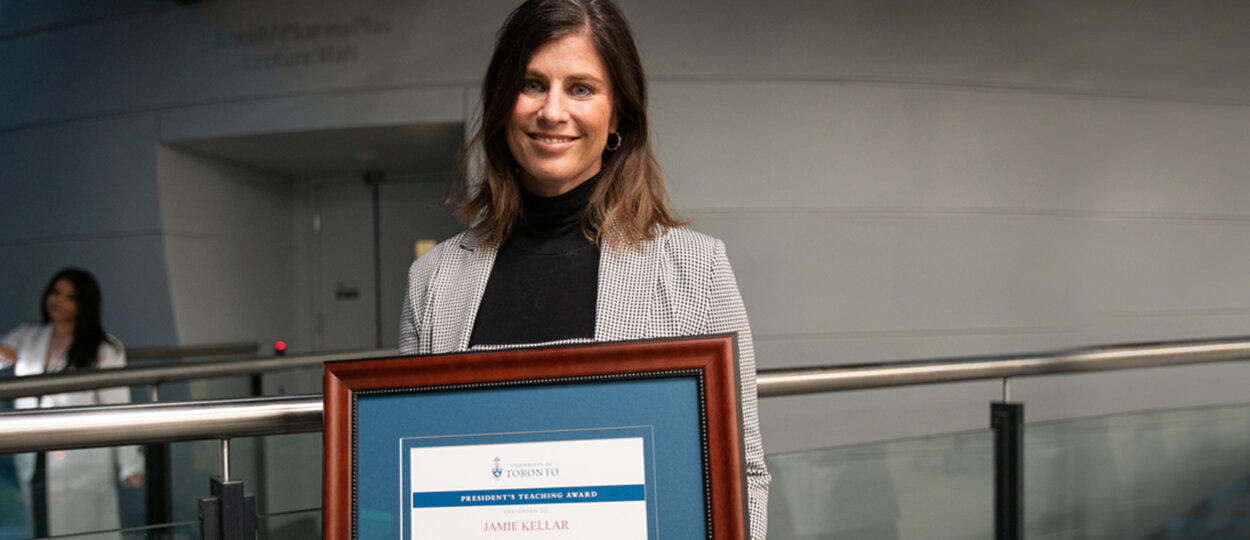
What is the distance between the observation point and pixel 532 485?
0.98m

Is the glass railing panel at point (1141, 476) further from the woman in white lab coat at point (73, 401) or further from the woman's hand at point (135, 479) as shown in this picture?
the woman's hand at point (135, 479)

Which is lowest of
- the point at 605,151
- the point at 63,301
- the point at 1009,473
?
the point at 1009,473

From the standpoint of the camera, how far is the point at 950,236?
5867 millimetres

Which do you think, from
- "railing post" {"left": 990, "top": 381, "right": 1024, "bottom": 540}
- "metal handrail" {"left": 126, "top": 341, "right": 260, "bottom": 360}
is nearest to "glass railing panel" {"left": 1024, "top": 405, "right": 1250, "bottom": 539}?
"railing post" {"left": 990, "top": 381, "right": 1024, "bottom": 540}

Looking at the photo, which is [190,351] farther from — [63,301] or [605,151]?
[605,151]

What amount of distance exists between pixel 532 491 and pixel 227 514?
0.58 metres

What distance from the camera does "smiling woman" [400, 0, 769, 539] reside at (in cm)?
117

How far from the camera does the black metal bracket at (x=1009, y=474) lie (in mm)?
2295

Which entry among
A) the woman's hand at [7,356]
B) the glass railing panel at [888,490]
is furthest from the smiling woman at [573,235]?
the woman's hand at [7,356]

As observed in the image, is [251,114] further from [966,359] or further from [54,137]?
[966,359]

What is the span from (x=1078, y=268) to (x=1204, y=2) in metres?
2.37

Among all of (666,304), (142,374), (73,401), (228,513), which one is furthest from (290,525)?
(73,401)

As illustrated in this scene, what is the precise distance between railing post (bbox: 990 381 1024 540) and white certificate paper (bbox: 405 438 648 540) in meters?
1.70

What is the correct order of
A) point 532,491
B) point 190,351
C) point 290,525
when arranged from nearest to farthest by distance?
point 532,491 < point 290,525 < point 190,351
